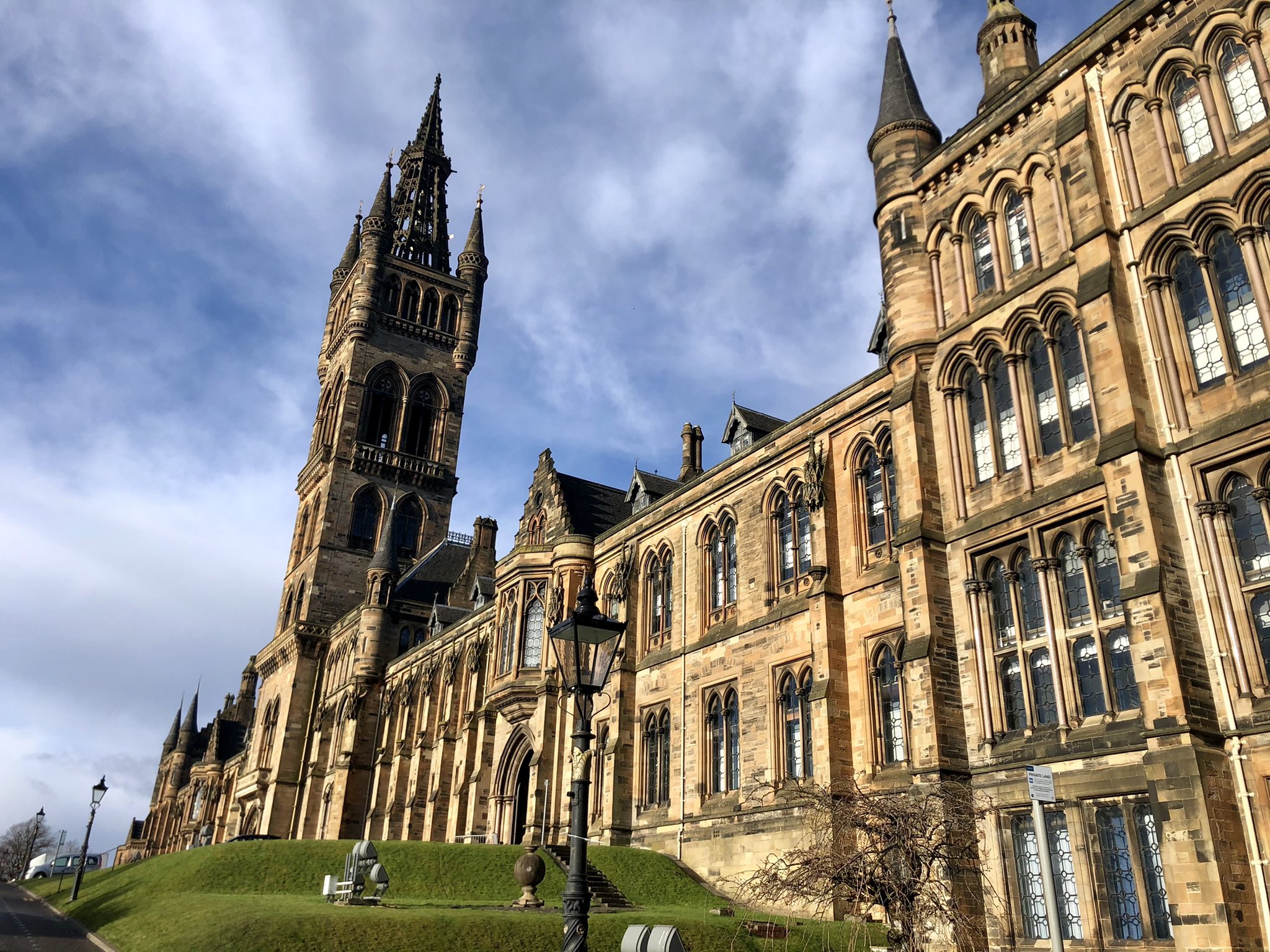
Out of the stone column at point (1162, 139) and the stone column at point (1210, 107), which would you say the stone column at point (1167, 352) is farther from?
the stone column at point (1210, 107)

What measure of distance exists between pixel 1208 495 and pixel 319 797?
181ft

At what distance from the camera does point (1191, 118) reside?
18203 mm

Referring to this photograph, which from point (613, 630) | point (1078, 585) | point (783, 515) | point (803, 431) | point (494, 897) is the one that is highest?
A: point (803, 431)

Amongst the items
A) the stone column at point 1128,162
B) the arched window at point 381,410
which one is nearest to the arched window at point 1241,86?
the stone column at point 1128,162

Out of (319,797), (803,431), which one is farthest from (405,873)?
(319,797)

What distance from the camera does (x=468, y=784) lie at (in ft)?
132

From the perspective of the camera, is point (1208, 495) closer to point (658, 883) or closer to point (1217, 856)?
point (1217, 856)

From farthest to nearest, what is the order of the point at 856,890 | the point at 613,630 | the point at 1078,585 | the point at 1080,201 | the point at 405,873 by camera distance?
1. the point at 405,873
2. the point at 1080,201
3. the point at 1078,585
4. the point at 856,890
5. the point at 613,630

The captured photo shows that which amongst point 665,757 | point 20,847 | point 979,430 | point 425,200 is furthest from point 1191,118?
point 20,847

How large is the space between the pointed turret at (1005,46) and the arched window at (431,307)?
57.1m

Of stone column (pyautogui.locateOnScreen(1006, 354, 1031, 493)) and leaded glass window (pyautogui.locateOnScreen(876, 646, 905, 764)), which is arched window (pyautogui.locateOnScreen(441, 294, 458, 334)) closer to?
leaded glass window (pyautogui.locateOnScreen(876, 646, 905, 764))

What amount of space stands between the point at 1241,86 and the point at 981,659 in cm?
1128

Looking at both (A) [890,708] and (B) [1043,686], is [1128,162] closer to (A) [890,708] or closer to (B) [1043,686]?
(B) [1043,686]

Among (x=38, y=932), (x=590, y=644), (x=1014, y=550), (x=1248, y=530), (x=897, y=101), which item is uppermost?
(x=897, y=101)
